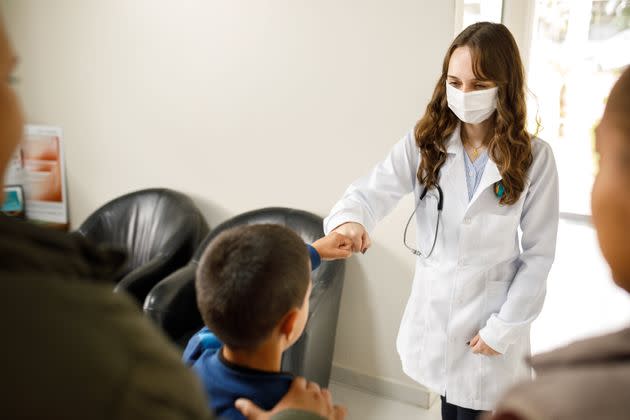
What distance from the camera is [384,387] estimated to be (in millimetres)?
2846

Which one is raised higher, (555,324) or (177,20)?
(177,20)

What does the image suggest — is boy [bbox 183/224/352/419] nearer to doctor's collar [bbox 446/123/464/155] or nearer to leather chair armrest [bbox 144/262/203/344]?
doctor's collar [bbox 446/123/464/155]

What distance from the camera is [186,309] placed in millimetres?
2553

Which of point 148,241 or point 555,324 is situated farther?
point 555,324

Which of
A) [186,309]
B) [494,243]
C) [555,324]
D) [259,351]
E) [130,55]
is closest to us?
[259,351]

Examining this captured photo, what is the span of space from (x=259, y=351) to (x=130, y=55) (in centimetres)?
253

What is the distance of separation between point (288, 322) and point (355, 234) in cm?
61

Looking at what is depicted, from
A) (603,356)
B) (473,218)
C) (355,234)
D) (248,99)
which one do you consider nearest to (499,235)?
(473,218)

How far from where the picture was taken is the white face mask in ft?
5.33

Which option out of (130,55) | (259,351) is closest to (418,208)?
(259,351)

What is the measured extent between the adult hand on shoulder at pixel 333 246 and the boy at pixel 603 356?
1027mm

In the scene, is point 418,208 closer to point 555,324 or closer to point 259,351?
point 259,351

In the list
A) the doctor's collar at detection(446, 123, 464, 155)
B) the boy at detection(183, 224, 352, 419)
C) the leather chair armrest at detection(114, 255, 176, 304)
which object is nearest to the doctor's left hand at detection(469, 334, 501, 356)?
the doctor's collar at detection(446, 123, 464, 155)

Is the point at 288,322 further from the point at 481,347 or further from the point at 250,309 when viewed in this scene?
the point at 481,347
